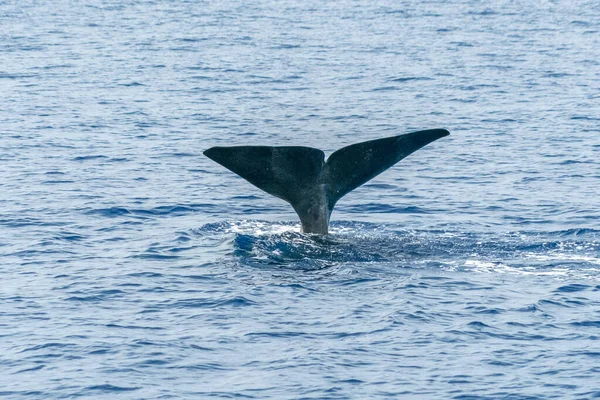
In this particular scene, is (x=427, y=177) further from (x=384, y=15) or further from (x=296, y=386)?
(x=384, y=15)

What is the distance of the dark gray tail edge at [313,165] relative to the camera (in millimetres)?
18000

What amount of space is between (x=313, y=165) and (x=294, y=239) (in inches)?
59.1

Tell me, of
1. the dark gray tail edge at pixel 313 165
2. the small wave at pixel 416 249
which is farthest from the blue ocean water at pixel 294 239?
the dark gray tail edge at pixel 313 165

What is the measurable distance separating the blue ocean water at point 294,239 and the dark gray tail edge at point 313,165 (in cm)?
85

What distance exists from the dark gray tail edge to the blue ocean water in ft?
2.78

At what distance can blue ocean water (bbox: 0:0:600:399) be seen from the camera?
14.6 metres

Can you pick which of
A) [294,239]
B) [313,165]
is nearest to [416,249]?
[294,239]

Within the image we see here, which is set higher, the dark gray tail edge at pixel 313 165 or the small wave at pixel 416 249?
the dark gray tail edge at pixel 313 165

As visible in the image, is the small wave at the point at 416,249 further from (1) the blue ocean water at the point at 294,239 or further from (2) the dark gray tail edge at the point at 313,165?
(2) the dark gray tail edge at the point at 313,165

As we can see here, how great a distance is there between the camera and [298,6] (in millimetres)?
74875

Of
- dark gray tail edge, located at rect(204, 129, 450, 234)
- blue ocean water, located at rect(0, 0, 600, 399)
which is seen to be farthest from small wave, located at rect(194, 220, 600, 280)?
→ dark gray tail edge, located at rect(204, 129, 450, 234)

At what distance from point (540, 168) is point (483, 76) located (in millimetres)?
16275

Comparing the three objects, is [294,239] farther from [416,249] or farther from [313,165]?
[416,249]

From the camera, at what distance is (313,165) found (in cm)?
1839
